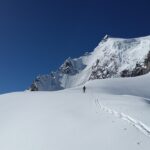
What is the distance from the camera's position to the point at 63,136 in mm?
14094

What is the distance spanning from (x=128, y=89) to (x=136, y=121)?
197 feet

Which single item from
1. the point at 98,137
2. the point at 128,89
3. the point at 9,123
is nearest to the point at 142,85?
the point at 128,89

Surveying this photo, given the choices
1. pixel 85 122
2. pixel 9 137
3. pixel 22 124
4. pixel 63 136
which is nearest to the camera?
pixel 63 136

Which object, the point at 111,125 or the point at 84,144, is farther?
the point at 111,125

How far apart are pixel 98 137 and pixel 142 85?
234ft

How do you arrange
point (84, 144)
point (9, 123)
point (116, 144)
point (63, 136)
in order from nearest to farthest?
point (116, 144) < point (84, 144) < point (63, 136) < point (9, 123)

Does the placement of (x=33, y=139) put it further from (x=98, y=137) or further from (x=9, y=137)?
(x=98, y=137)

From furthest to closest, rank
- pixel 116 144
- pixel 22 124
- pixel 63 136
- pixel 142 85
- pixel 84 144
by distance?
pixel 142 85
pixel 22 124
pixel 63 136
pixel 84 144
pixel 116 144

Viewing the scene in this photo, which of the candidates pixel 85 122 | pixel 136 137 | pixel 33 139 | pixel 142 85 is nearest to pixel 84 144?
pixel 136 137

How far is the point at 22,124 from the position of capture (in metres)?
18.7

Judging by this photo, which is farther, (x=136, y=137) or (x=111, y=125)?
(x=111, y=125)

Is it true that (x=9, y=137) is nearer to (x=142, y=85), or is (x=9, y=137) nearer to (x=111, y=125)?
(x=111, y=125)

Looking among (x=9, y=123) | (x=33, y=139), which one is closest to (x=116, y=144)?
(x=33, y=139)

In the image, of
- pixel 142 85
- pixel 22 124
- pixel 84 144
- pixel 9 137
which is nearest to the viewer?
pixel 84 144
